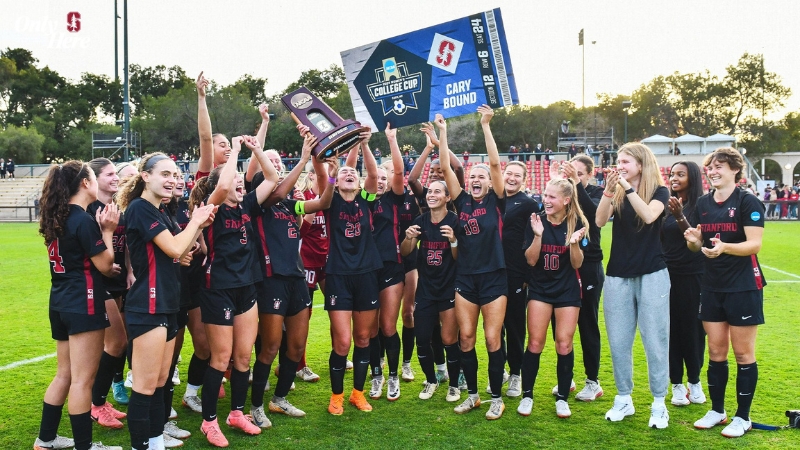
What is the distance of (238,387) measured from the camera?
5285mm

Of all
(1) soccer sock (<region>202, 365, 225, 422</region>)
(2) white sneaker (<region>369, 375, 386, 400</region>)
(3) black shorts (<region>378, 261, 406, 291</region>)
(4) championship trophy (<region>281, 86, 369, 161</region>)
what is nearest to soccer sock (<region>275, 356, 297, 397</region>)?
(1) soccer sock (<region>202, 365, 225, 422</region>)

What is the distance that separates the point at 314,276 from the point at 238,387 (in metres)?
1.84

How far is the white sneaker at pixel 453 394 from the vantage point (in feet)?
19.8

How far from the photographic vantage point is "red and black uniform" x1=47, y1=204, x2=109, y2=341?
14.5 ft

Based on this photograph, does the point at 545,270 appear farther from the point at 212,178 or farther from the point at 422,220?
the point at 212,178

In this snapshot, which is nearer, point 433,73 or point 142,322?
point 142,322

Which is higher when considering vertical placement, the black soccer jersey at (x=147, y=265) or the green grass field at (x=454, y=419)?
the black soccer jersey at (x=147, y=265)

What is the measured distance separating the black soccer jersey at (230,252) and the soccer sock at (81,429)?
1.26 m

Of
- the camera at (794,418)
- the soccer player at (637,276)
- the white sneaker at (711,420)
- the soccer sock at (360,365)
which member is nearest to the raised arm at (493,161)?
the soccer player at (637,276)

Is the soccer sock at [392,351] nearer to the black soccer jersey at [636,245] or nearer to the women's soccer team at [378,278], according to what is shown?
the women's soccer team at [378,278]

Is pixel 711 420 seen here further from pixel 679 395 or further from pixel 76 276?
pixel 76 276

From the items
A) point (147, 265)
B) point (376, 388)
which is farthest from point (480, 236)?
point (147, 265)

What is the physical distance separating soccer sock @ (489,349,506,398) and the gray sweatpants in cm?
100

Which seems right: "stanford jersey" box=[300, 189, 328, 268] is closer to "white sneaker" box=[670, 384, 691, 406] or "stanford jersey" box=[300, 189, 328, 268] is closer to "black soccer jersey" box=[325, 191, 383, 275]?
"black soccer jersey" box=[325, 191, 383, 275]
